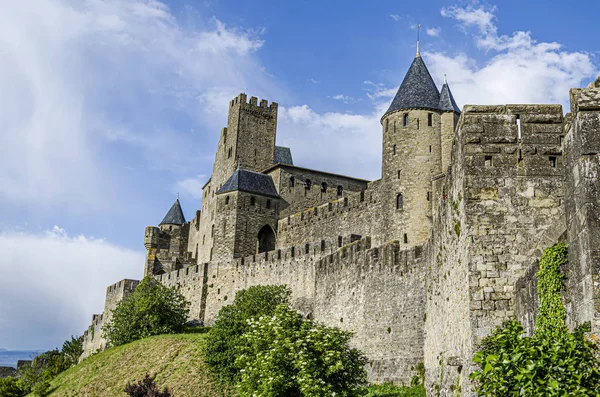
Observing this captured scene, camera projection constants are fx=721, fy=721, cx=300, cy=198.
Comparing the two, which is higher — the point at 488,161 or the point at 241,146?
the point at 241,146

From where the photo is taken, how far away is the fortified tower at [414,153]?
4294 centimetres

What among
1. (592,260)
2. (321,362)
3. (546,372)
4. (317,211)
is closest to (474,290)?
(592,260)

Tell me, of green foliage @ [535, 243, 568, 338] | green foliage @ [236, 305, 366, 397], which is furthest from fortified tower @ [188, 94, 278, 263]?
green foliage @ [535, 243, 568, 338]

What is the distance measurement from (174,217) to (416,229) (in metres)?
43.4

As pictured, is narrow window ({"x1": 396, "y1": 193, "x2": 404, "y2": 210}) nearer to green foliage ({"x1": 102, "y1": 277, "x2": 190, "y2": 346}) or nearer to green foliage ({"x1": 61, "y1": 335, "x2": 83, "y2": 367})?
green foliage ({"x1": 102, "y1": 277, "x2": 190, "y2": 346})

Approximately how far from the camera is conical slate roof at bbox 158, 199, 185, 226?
262 ft

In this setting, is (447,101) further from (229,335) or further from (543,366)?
(543,366)

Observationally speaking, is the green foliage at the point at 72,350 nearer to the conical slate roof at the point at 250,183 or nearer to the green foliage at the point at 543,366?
the conical slate roof at the point at 250,183

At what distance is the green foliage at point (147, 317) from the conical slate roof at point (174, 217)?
3183 cm

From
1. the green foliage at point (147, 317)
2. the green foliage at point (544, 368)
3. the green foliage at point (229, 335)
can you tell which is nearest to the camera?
the green foliage at point (544, 368)

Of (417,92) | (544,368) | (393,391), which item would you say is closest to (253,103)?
(417,92)

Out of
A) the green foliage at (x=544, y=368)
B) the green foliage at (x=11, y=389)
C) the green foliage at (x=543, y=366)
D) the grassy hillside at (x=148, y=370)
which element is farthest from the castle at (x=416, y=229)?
the green foliage at (x=11, y=389)

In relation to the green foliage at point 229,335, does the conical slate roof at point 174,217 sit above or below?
above

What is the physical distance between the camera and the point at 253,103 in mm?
69750
